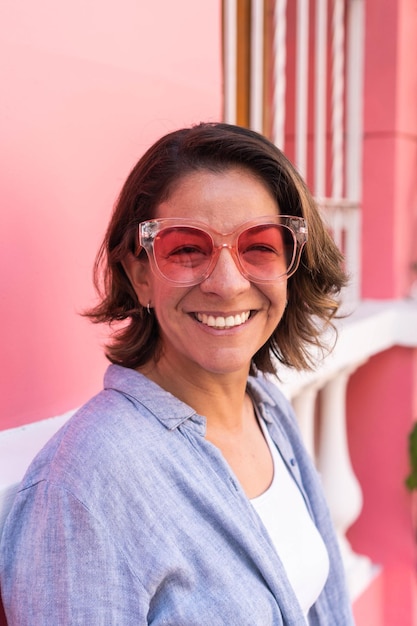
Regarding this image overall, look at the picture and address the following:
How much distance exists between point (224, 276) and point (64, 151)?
1.87 ft

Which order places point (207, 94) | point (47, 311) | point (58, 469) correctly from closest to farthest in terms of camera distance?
point (58, 469) → point (47, 311) → point (207, 94)

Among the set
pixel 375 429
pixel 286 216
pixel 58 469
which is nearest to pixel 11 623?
pixel 58 469

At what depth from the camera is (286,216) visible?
4.65 ft

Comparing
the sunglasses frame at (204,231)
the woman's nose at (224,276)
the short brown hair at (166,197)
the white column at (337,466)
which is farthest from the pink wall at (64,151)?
the white column at (337,466)

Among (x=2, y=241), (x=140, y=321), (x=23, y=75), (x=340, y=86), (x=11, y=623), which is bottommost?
(x=11, y=623)

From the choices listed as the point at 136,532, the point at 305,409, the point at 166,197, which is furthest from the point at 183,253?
the point at 305,409

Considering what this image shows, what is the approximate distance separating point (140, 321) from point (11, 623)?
613 mm

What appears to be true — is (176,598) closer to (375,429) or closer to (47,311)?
(47,311)

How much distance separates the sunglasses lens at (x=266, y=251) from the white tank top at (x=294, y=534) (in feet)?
1.53

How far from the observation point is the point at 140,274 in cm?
149

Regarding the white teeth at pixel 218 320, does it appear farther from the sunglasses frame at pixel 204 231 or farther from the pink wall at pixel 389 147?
the pink wall at pixel 389 147

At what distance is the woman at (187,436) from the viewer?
116 centimetres

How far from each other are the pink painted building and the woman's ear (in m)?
0.25

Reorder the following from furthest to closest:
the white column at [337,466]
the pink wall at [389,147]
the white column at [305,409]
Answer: the pink wall at [389,147], the white column at [337,466], the white column at [305,409]
